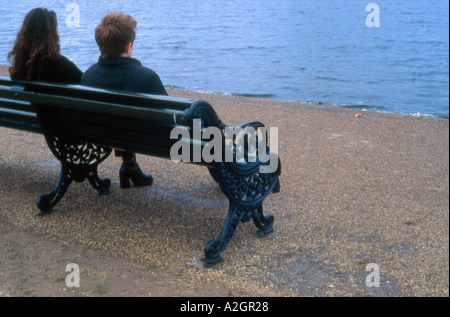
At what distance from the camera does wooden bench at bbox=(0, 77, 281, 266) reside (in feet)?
11.4

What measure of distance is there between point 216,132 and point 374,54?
18853mm

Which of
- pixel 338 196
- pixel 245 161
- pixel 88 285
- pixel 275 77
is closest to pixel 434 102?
pixel 275 77

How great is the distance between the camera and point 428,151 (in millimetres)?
6395

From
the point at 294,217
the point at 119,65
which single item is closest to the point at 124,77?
the point at 119,65

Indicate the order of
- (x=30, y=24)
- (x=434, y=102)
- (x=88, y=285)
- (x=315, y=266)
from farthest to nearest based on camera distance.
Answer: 1. (x=434, y=102)
2. (x=30, y=24)
3. (x=315, y=266)
4. (x=88, y=285)

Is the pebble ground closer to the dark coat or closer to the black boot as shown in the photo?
the black boot

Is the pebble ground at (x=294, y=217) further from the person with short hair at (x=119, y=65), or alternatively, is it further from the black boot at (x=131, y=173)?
the person with short hair at (x=119, y=65)

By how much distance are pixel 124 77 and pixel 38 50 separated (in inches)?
32.0

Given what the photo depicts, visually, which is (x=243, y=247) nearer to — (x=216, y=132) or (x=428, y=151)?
(x=216, y=132)

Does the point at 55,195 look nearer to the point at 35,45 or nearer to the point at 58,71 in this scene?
the point at 58,71

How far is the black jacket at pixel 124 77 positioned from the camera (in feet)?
13.1

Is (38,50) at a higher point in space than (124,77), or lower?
higher

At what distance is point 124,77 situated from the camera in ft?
13.1

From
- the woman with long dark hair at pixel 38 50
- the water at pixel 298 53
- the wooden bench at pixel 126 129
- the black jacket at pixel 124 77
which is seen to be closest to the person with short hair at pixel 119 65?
the black jacket at pixel 124 77
